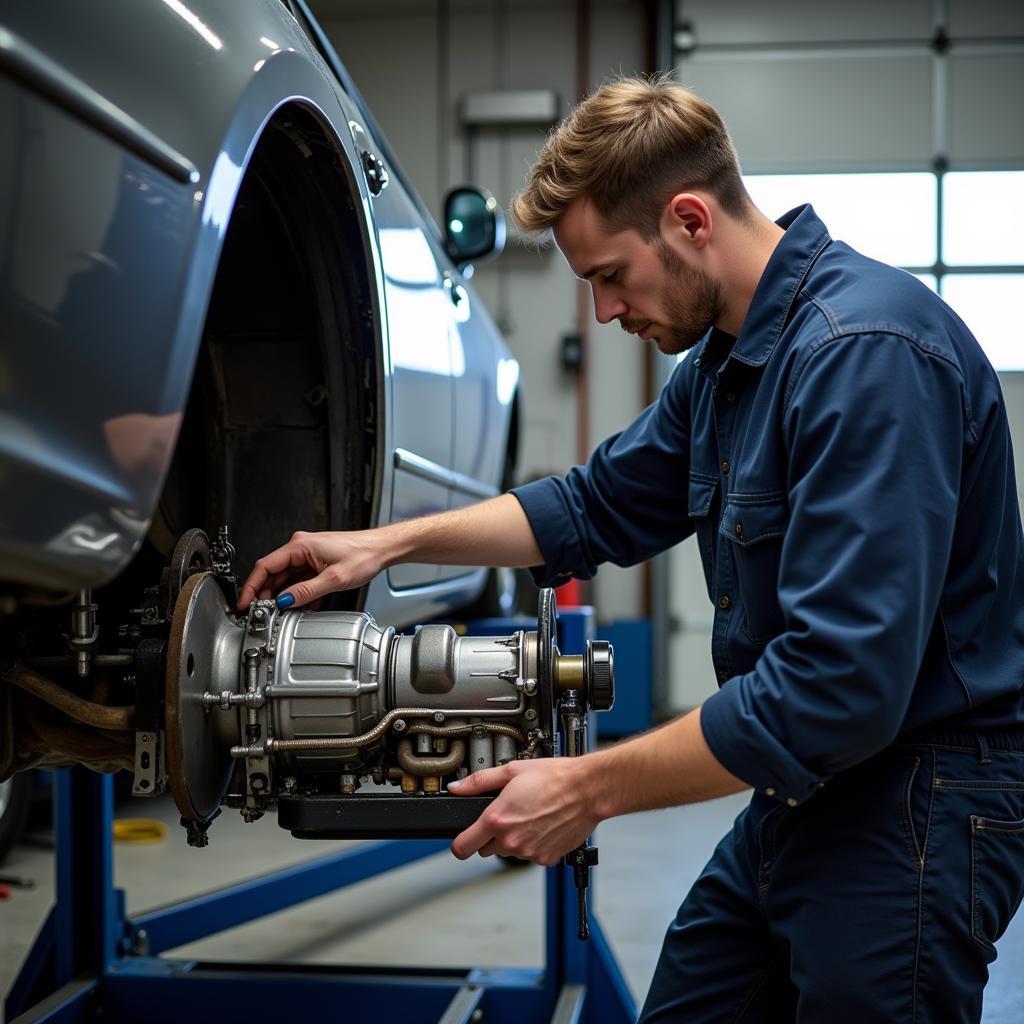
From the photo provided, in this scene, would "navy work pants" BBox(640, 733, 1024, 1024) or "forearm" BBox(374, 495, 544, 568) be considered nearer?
"navy work pants" BBox(640, 733, 1024, 1024)

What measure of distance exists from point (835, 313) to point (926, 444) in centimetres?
19

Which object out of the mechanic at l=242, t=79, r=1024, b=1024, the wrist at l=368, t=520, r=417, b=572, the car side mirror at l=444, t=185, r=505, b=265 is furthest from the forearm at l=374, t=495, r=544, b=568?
the car side mirror at l=444, t=185, r=505, b=265

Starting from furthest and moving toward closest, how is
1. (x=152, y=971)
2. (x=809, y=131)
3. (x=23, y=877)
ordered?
1. (x=809, y=131)
2. (x=23, y=877)
3. (x=152, y=971)

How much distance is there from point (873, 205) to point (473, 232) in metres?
4.57

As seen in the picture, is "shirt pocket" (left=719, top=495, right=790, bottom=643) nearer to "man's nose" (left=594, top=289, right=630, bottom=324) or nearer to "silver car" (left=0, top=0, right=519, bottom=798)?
"man's nose" (left=594, top=289, right=630, bottom=324)

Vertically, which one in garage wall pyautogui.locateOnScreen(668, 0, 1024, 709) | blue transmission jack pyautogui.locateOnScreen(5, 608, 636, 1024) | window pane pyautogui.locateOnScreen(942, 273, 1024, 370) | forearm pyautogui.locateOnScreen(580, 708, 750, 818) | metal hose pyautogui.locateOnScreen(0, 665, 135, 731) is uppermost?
garage wall pyautogui.locateOnScreen(668, 0, 1024, 709)

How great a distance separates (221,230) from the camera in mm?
1060

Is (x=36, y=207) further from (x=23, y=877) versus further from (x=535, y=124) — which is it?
(x=535, y=124)

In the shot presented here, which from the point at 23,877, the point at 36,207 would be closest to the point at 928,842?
the point at 36,207

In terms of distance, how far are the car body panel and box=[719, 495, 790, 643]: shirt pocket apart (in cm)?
66

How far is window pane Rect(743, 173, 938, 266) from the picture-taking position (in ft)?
22.2

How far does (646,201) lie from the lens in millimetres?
1389

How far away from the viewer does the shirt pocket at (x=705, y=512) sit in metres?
1.56

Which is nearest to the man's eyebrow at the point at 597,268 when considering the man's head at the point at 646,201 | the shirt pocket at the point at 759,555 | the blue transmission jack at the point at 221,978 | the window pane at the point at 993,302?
the man's head at the point at 646,201
